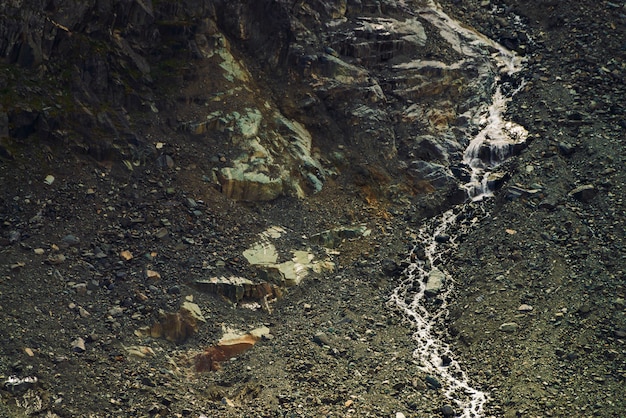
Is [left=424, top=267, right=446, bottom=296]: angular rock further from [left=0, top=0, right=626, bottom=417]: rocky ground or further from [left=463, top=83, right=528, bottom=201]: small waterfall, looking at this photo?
[left=463, top=83, right=528, bottom=201]: small waterfall

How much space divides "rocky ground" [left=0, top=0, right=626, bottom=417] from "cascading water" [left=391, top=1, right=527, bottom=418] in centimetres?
67

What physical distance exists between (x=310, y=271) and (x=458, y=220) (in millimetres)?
10504

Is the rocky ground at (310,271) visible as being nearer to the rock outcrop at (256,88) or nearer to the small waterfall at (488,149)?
the rock outcrop at (256,88)

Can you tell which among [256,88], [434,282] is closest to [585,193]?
[434,282]

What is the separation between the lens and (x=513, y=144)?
52.8 meters

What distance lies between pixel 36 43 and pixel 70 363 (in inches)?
790

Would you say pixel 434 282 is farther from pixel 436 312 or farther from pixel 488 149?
pixel 488 149

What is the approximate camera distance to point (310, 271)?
44938 millimetres

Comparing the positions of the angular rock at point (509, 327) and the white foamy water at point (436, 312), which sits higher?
the angular rock at point (509, 327)

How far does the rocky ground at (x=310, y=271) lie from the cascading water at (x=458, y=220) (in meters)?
0.67

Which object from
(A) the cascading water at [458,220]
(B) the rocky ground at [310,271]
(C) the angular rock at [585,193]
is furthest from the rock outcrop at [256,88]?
(C) the angular rock at [585,193]

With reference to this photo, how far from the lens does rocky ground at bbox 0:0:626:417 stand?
119 ft

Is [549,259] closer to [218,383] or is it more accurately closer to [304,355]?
[304,355]

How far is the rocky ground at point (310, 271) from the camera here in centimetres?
3612
